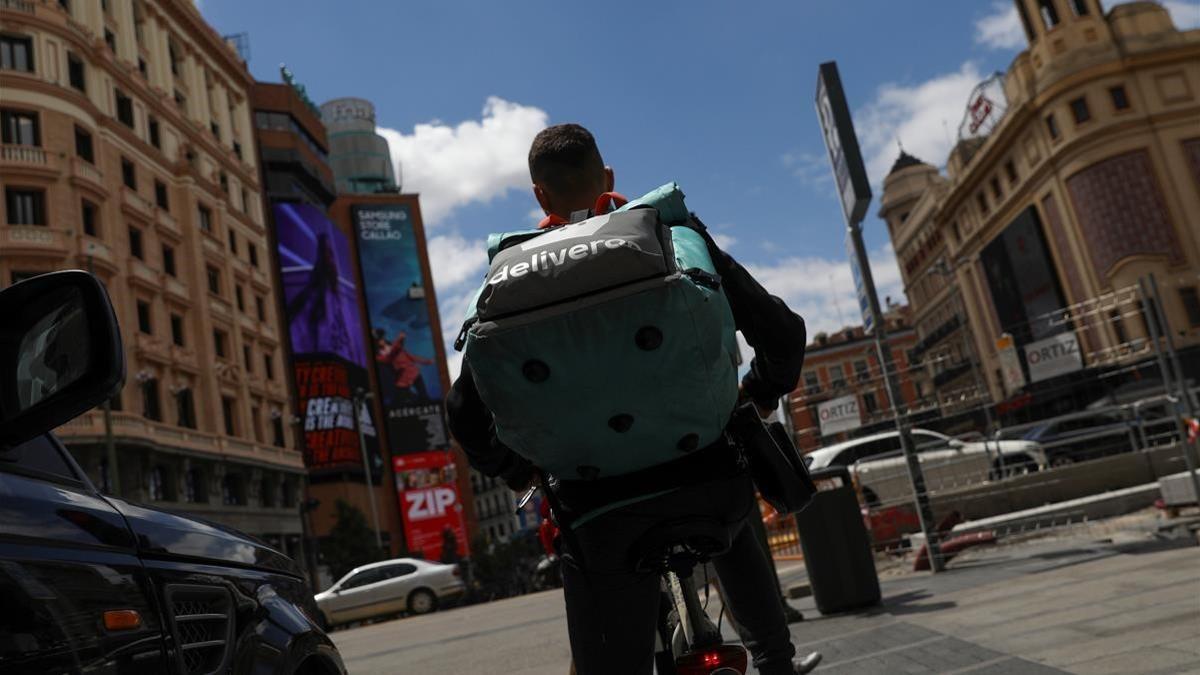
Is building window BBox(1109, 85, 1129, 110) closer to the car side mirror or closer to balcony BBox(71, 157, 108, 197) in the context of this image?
balcony BBox(71, 157, 108, 197)

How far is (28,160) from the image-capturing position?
3128 cm

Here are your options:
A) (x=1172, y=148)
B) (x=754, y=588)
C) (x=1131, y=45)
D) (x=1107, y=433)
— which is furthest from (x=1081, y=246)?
(x=754, y=588)

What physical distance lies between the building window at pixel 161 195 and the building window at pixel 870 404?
36.9 m

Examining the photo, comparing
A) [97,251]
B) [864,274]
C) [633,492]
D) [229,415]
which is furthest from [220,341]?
[633,492]

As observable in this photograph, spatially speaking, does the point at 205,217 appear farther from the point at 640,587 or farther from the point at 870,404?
the point at 640,587

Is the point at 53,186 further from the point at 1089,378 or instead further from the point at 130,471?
the point at 1089,378

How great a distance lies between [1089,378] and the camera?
823 centimetres

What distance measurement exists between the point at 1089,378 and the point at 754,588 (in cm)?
726

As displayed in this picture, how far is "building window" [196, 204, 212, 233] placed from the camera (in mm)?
42688

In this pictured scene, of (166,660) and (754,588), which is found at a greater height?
(166,660)

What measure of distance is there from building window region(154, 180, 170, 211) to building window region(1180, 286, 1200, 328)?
42515mm

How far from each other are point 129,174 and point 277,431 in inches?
574

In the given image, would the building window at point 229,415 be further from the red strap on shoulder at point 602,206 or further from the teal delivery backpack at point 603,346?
the teal delivery backpack at point 603,346

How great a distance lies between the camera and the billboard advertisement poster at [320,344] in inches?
2234
